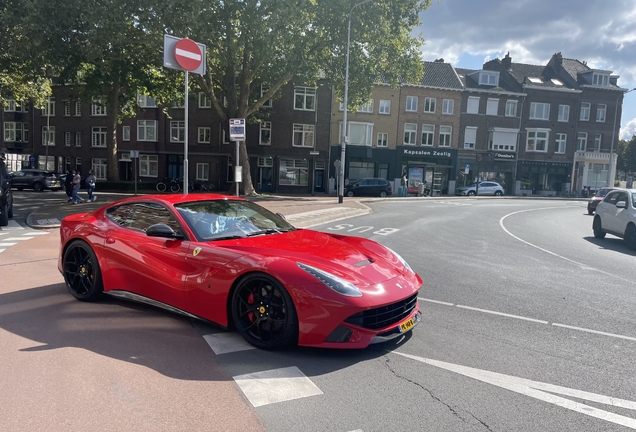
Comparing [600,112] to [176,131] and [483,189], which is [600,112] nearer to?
[483,189]

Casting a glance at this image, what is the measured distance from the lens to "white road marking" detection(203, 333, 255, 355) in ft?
14.6

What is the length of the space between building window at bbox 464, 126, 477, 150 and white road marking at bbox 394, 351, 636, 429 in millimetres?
45542

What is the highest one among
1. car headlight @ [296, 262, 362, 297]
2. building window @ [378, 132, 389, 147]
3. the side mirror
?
building window @ [378, 132, 389, 147]

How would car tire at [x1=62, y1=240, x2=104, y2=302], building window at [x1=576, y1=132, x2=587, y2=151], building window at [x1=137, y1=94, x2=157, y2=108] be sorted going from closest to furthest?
car tire at [x1=62, y1=240, x2=104, y2=302] < building window at [x1=137, y1=94, x2=157, y2=108] < building window at [x1=576, y1=132, x2=587, y2=151]

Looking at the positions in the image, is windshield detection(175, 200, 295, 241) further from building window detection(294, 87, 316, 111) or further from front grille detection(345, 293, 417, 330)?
building window detection(294, 87, 316, 111)

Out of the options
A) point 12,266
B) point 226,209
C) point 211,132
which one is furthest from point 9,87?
point 226,209

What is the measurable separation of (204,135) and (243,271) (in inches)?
1566

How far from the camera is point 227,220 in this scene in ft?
17.8

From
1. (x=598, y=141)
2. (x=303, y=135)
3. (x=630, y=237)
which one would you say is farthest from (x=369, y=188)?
(x=598, y=141)

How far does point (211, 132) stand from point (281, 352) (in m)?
39.6

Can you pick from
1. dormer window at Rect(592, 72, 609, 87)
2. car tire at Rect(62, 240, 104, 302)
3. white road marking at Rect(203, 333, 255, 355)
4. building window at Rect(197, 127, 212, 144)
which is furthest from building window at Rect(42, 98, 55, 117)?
dormer window at Rect(592, 72, 609, 87)

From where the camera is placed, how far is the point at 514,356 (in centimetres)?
448

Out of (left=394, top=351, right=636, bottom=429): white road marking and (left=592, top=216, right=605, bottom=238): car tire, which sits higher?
(left=592, top=216, right=605, bottom=238): car tire

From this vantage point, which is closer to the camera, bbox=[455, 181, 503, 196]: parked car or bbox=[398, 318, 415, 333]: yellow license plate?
bbox=[398, 318, 415, 333]: yellow license plate
